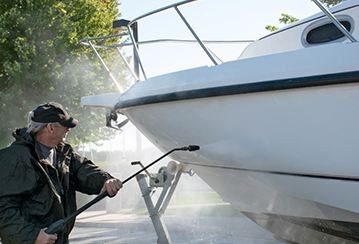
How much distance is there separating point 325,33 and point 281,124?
1.09 m

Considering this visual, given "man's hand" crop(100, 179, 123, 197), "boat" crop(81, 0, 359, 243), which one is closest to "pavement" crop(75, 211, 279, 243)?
"boat" crop(81, 0, 359, 243)

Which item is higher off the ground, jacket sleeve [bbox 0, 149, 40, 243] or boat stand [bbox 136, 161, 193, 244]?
jacket sleeve [bbox 0, 149, 40, 243]

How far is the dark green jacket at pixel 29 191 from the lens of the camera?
1619mm

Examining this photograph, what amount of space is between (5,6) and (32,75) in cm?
205

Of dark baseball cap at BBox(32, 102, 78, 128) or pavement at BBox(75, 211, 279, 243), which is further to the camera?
pavement at BBox(75, 211, 279, 243)

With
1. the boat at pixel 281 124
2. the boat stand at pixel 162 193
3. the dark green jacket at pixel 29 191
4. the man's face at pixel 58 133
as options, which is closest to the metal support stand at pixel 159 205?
the boat stand at pixel 162 193

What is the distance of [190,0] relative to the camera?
2510 millimetres

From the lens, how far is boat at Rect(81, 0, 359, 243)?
6.23 ft

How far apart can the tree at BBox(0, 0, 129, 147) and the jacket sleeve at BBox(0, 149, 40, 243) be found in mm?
6990

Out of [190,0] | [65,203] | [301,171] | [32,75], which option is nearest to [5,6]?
[32,75]

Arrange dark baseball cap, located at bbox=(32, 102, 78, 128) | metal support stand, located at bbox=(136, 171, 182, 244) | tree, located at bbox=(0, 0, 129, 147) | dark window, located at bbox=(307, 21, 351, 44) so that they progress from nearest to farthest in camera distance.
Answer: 1. dark baseball cap, located at bbox=(32, 102, 78, 128)
2. dark window, located at bbox=(307, 21, 351, 44)
3. metal support stand, located at bbox=(136, 171, 182, 244)
4. tree, located at bbox=(0, 0, 129, 147)

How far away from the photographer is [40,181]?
5.92 ft

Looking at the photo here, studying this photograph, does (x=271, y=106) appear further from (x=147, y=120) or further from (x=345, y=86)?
(x=147, y=120)

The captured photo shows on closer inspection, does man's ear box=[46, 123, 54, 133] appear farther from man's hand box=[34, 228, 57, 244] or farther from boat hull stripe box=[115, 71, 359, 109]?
boat hull stripe box=[115, 71, 359, 109]
